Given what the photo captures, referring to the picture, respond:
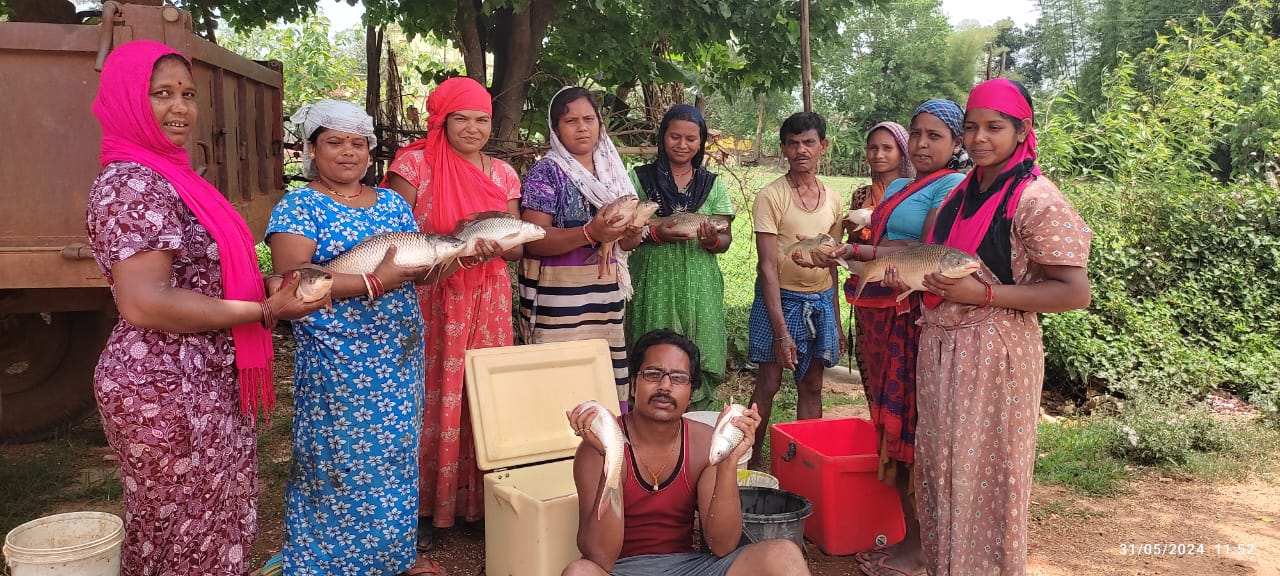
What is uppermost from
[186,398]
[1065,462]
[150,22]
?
[150,22]

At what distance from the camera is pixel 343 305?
3.07m

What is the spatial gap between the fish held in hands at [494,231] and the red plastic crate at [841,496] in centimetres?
161

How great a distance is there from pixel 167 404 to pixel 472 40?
4423 mm

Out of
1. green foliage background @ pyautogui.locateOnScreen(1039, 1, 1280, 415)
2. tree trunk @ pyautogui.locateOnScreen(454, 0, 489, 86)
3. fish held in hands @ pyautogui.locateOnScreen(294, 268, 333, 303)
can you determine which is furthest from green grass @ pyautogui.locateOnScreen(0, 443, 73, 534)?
green foliage background @ pyautogui.locateOnScreen(1039, 1, 1280, 415)

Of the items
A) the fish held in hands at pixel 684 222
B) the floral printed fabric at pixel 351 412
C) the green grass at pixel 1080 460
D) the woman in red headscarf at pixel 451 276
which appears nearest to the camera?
the floral printed fabric at pixel 351 412

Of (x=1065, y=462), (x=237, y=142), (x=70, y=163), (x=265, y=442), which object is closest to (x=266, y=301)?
(x=70, y=163)

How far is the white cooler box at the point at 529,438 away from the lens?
3.08 metres

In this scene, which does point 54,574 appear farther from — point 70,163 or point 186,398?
point 70,163

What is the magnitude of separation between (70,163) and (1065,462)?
5.26 meters

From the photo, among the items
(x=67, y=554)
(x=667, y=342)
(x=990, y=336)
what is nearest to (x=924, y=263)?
(x=990, y=336)

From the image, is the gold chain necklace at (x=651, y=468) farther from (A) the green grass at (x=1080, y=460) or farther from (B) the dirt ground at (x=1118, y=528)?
(A) the green grass at (x=1080, y=460)

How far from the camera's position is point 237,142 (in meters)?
4.28

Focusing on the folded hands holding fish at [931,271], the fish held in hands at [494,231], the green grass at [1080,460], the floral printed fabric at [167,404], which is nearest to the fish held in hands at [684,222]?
the fish held in hands at [494,231]

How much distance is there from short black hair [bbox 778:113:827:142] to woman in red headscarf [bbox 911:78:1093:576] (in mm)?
1406
